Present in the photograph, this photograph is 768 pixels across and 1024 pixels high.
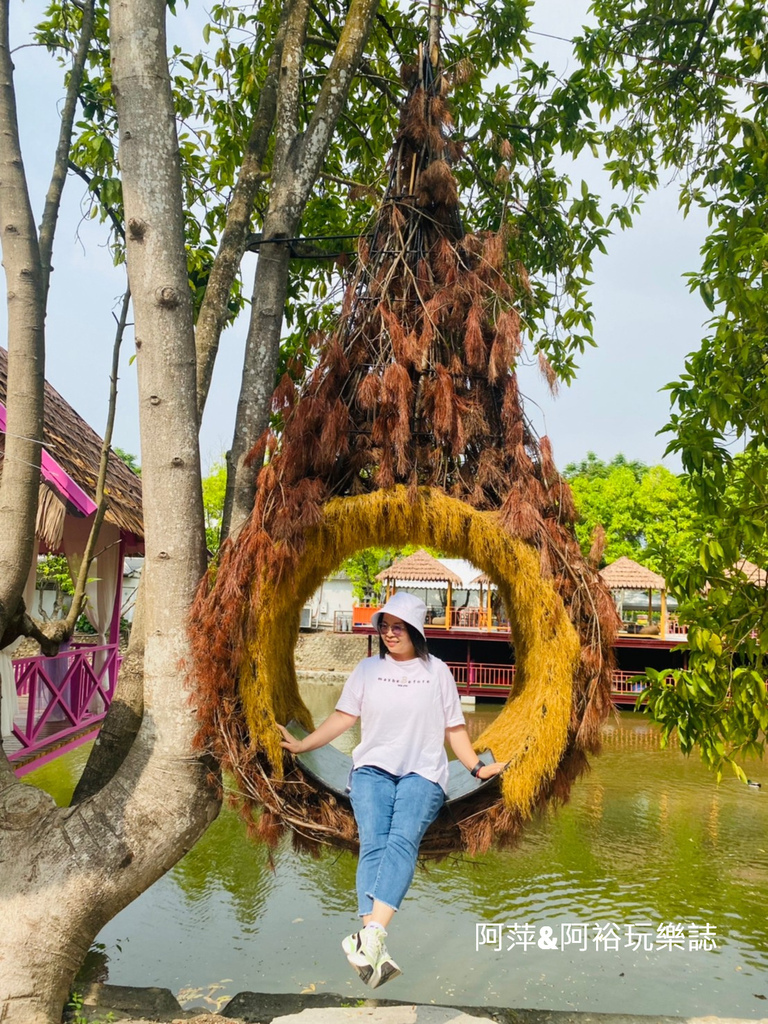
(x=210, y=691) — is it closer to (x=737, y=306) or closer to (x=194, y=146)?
(x=737, y=306)

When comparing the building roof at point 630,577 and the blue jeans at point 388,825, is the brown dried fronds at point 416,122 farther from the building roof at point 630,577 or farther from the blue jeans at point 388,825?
the building roof at point 630,577

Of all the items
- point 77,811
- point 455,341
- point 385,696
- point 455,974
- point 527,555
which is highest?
point 455,341

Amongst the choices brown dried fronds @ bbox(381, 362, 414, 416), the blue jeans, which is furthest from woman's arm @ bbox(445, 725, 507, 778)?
brown dried fronds @ bbox(381, 362, 414, 416)

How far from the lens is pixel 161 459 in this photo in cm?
321

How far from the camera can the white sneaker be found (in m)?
2.34

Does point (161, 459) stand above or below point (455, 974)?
above

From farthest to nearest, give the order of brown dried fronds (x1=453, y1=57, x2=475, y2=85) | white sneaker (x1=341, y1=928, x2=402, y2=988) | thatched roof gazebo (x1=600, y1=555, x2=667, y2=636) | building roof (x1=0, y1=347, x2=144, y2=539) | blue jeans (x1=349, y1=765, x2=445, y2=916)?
1. thatched roof gazebo (x1=600, y1=555, x2=667, y2=636)
2. building roof (x1=0, y1=347, x2=144, y2=539)
3. brown dried fronds (x1=453, y1=57, x2=475, y2=85)
4. blue jeans (x1=349, y1=765, x2=445, y2=916)
5. white sneaker (x1=341, y1=928, x2=402, y2=988)

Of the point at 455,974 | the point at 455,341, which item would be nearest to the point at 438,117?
the point at 455,341

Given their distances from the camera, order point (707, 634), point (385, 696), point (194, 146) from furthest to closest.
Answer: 1. point (194, 146)
2. point (707, 634)
3. point (385, 696)

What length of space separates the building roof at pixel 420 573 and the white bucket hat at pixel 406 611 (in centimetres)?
1503

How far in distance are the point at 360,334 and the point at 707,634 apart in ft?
5.39

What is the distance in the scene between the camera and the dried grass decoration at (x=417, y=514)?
288 cm

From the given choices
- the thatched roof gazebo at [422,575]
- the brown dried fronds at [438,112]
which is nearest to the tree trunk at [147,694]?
the brown dried fronds at [438,112]

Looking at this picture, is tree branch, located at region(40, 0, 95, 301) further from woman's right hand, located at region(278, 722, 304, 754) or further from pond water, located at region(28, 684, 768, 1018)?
pond water, located at region(28, 684, 768, 1018)
